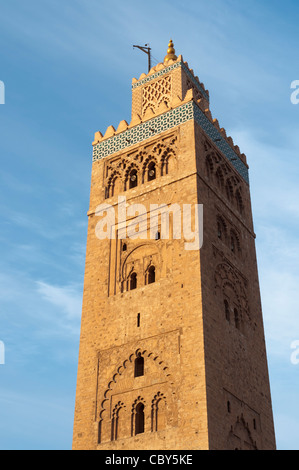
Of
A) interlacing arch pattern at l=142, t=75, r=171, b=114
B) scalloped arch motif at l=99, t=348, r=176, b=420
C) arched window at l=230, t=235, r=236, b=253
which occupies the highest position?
interlacing arch pattern at l=142, t=75, r=171, b=114

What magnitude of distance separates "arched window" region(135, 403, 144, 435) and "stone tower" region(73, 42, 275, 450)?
33 millimetres

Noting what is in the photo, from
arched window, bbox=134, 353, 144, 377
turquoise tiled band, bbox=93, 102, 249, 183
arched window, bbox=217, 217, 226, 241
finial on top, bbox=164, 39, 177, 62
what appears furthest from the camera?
finial on top, bbox=164, 39, 177, 62

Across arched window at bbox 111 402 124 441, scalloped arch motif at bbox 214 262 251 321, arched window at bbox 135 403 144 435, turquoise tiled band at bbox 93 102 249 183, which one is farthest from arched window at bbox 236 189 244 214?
arched window at bbox 111 402 124 441

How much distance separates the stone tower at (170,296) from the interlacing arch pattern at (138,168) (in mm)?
35

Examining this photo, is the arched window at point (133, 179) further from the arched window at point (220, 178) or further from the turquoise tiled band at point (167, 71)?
the turquoise tiled band at point (167, 71)

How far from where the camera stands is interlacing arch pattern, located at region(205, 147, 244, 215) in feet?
63.8

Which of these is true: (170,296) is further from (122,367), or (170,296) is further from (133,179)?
(133,179)

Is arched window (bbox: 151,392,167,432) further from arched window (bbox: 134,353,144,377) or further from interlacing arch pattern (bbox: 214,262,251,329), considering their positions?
interlacing arch pattern (bbox: 214,262,251,329)

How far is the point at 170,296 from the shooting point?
54.5 ft

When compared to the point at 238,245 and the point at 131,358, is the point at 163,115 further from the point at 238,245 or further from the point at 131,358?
the point at 131,358

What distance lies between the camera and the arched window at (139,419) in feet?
51.3

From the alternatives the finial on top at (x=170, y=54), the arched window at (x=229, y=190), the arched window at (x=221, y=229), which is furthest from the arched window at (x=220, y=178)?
the finial on top at (x=170, y=54)

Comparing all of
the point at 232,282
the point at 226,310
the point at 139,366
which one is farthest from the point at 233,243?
the point at 139,366

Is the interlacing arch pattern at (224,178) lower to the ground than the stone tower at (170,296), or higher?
higher
